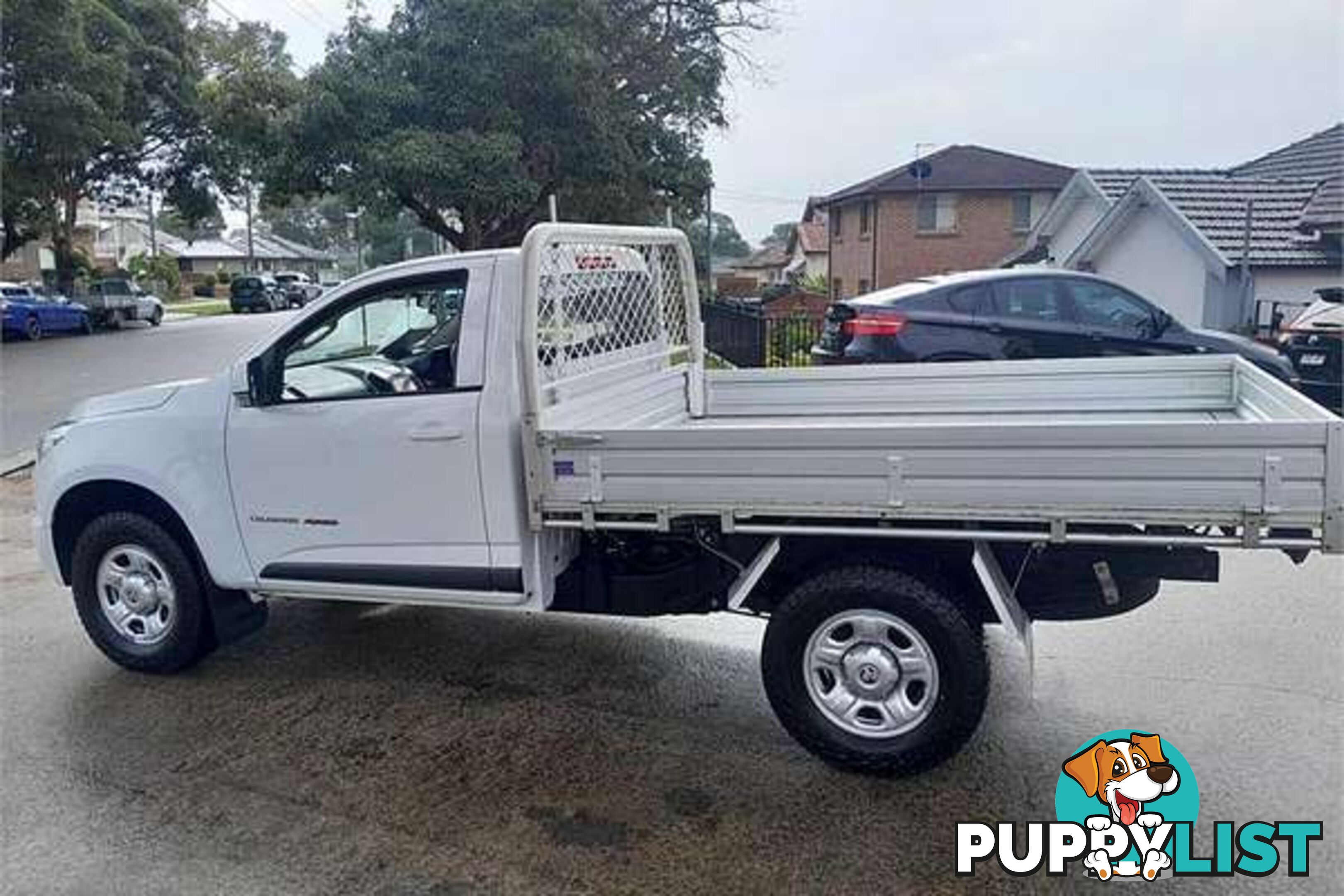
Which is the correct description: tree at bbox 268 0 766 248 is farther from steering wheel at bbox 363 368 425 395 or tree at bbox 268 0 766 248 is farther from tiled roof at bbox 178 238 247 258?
tiled roof at bbox 178 238 247 258

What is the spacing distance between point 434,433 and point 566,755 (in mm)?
1318

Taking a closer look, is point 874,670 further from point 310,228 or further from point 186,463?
point 310,228

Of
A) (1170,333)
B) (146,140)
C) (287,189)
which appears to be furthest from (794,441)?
(146,140)

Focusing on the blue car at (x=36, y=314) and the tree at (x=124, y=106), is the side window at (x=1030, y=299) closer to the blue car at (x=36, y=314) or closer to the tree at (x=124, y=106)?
the tree at (x=124, y=106)

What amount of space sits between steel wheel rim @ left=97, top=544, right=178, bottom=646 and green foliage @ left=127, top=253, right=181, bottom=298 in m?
52.6

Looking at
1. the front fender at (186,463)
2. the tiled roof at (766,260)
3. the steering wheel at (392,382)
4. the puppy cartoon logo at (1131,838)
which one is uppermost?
the tiled roof at (766,260)

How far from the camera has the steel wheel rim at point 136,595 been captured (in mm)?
4543

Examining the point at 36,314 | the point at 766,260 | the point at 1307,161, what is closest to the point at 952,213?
the point at 1307,161

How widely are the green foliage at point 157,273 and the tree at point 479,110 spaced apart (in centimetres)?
3511

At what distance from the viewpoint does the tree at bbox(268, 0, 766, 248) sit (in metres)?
19.4

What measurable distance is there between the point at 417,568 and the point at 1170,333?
776 cm

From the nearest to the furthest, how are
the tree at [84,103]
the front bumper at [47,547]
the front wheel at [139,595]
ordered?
the front wheel at [139,595], the front bumper at [47,547], the tree at [84,103]

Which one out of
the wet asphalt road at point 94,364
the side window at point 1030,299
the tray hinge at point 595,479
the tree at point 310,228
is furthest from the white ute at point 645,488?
the tree at point 310,228

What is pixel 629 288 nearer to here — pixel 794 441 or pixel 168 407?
pixel 794 441
